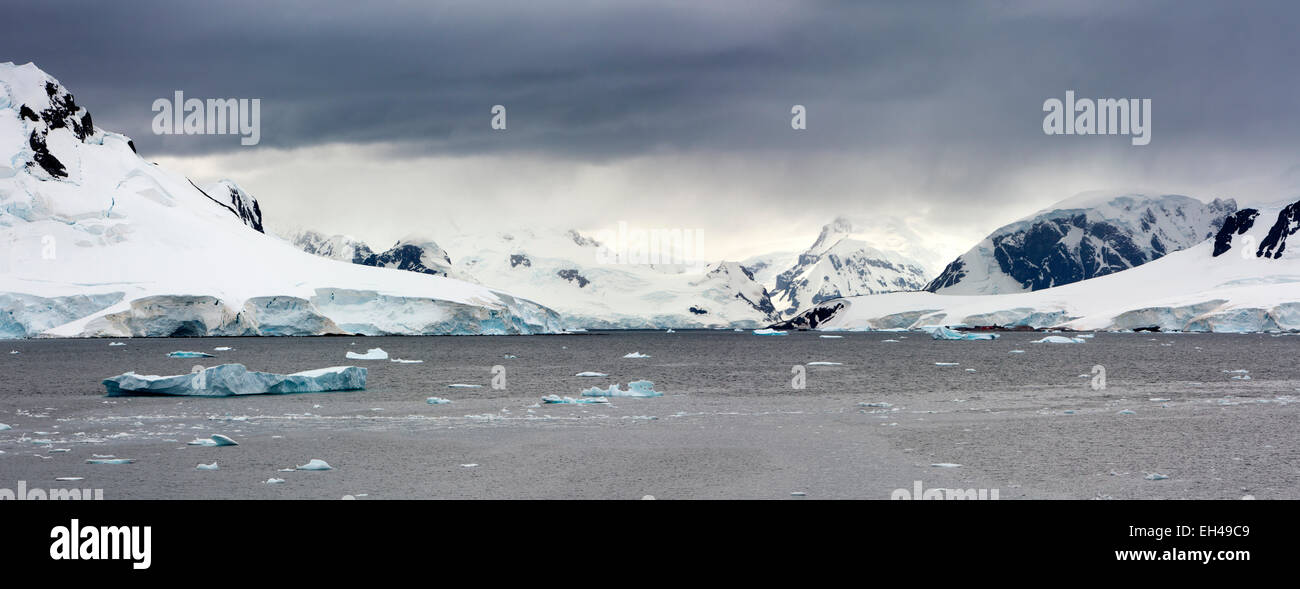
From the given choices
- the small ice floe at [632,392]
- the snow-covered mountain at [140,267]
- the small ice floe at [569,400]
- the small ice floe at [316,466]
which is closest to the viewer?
the small ice floe at [316,466]

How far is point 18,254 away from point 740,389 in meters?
105

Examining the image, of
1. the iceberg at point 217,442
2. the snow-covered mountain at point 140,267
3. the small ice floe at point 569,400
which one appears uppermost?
the snow-covered mountain at point 140,267

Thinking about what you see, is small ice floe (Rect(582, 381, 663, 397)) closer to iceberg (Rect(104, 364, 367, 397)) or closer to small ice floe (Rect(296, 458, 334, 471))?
iceberg (Rect(104, 364, 367, 397))

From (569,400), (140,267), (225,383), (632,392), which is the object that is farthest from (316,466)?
(140,267)

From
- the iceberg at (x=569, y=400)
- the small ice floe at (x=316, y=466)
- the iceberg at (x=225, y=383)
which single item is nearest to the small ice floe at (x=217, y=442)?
the small ice floe at (x=316, y=466)

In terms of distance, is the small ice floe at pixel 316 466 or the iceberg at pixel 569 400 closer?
the small ice floe at pixel 316 466

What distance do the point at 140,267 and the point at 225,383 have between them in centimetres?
9449

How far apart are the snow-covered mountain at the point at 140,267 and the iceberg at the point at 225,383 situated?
2970 inches

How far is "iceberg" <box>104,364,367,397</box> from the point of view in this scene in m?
35.6

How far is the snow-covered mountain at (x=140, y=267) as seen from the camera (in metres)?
107

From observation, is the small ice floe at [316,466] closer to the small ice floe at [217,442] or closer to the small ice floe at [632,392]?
the small ice floe at [217,442]

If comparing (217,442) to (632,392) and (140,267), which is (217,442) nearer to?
(632,392)

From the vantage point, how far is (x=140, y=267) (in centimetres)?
11894
